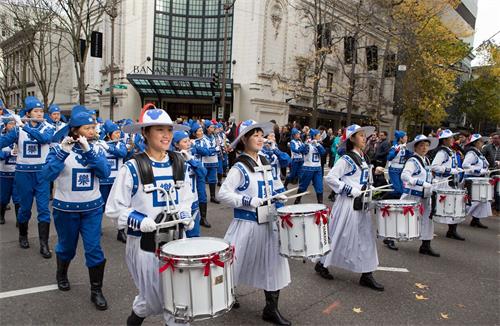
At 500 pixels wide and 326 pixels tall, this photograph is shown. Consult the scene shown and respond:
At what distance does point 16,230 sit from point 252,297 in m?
5.00

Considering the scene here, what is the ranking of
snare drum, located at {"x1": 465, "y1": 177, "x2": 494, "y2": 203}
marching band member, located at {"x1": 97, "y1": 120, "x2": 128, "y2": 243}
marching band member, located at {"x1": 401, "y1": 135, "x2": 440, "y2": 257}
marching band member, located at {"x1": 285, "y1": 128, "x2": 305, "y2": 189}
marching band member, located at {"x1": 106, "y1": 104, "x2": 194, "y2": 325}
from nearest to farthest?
1. marching band member, located at {"x1": 106, "y1": 104, "x2": 194, "y2": 325}
2. marching band member, located at {"x1": 401, "y1": 135, "x2": 440, "y2": 257}
3. marching band member, located at {"x1": 97, "y1": 120, "x2": 128, "y2": 243}
4. snare drum, located at {"x1": 465, "y1": 177, "x2": 494, "y2": 203}
5. marching band member, located at {"x1": 285, "y1": 128, "x2": 305, "y2": 189}

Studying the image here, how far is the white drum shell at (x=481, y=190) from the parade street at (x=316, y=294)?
1679 millimetres

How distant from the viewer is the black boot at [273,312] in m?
4.15

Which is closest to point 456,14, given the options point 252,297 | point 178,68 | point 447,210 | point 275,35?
point 275,35

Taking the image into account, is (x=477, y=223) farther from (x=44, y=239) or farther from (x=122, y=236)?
(x=44, y=239)

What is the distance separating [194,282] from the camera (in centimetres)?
278

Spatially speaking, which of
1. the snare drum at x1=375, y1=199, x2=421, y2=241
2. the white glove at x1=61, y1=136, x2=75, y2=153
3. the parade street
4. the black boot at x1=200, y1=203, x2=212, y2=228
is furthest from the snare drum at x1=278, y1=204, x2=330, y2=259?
the black boot at x1=200, y1=203, x2=212, y2=228

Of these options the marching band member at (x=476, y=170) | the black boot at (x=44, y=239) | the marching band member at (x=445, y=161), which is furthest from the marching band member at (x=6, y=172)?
the marching band member at (x=476, y=170)

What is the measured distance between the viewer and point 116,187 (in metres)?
3.23

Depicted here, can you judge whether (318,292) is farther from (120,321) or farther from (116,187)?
(116,187)

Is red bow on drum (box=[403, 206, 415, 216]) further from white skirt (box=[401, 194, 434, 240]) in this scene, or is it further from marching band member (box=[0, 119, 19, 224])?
marching band member (box=[0, 119, 19, 224])

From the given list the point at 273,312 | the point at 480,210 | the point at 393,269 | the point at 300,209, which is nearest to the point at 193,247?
the point at 300,209

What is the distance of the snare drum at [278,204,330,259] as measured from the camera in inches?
152

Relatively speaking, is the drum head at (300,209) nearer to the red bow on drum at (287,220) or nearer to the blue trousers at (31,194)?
the red bow on drum at (287,220)
